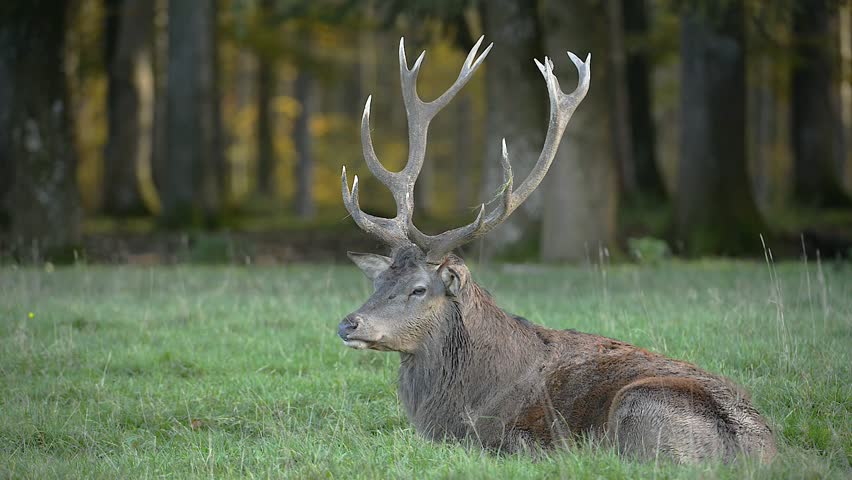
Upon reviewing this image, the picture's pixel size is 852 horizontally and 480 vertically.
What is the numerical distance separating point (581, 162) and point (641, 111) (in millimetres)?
9768

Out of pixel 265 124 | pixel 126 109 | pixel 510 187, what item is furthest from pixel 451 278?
pixel 265 124

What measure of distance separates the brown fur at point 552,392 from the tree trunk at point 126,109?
75.6 ft

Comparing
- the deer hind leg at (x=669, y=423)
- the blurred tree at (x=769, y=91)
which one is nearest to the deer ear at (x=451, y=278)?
the deer hind leg at (x=669, y=423)

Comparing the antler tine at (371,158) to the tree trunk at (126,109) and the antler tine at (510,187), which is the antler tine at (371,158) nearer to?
the antler tine at (510,187)

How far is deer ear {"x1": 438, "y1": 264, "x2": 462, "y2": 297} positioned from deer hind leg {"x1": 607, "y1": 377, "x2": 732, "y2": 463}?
1241 millimetres

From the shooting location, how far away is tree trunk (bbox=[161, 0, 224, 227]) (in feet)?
78.1

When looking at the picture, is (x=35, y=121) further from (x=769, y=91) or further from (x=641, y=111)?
(x=769, y=91)

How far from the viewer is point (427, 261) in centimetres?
703

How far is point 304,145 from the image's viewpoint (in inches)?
1321

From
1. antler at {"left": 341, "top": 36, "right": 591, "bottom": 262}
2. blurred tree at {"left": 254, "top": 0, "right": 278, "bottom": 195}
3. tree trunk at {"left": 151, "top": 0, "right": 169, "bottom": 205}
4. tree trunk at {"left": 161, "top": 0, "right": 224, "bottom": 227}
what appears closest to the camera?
antler at {"left": 341, "top": 36, "right": 591, "bottom": 262}

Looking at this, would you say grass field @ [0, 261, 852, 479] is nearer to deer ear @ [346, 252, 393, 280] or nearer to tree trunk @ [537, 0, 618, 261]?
deer ear @ [346, 252, 393, 280]

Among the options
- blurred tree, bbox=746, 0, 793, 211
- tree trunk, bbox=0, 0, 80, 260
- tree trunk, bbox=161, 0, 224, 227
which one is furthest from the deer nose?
tree trunk, bbox=161, 0, 224, 227

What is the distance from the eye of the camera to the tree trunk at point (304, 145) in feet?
108

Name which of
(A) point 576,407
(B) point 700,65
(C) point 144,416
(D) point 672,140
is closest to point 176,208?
(B) point 700,65
